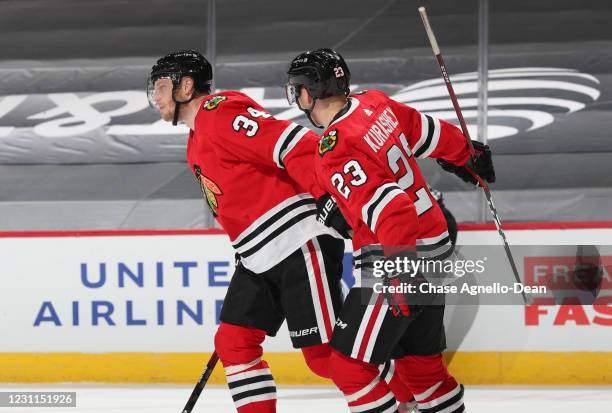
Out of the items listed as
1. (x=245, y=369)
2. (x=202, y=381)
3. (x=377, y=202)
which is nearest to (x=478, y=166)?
(x=377, y=202)

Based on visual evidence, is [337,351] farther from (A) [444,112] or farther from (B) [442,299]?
(A) [444,112]

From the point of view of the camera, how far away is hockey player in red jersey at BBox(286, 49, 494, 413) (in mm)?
2309

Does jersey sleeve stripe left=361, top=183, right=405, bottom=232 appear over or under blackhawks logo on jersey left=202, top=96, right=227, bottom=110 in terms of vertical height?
under

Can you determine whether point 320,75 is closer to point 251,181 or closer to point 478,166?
point 251,181

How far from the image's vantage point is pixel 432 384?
8.50 feet

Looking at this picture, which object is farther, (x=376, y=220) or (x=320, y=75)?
(x=320, y=75)

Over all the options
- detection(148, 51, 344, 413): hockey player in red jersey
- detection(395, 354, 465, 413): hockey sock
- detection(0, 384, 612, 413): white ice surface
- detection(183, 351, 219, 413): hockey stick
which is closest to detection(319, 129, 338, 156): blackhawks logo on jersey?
detection(148, 51, 344, 413): hockey player in red jersey

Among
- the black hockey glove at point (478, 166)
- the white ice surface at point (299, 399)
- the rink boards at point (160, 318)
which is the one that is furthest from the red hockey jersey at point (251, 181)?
the rink boards at point (160, 318)

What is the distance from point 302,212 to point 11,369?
248cm

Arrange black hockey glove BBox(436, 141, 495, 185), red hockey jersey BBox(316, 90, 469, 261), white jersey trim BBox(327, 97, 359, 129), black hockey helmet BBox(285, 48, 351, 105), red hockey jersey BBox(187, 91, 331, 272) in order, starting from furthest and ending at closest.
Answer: black hockey glove BBox(436, 141, 495, 185)
red hockey jersey BBox(187, 91, 331, 272)
black hockey helmet BBox(285, 48, 351, 105)
white jersey trim BBox(327, 97, 359, 129)
red hockey jersey BBox(316, 90, 469, 261)

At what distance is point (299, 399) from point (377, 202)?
Result: 2.12 metres

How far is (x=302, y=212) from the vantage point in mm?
2762

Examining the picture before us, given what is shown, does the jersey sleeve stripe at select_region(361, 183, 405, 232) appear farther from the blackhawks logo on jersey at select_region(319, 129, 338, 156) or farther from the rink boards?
the rink boards

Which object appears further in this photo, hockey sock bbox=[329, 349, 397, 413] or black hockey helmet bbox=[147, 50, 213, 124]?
black hockey helmet bbox=[147, 50, 213, 124]
